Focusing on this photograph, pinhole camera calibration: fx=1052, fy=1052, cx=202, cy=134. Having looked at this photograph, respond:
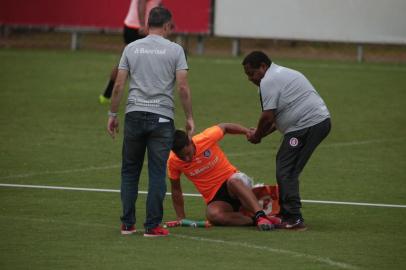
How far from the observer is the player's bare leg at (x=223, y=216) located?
34.8 feet

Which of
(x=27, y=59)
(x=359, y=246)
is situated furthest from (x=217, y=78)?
(x=359, y=246)

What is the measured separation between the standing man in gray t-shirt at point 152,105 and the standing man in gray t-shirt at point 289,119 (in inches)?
38.7

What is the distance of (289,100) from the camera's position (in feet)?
34.6

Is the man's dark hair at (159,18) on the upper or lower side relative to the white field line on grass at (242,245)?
upper

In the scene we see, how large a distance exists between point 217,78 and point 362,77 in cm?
340

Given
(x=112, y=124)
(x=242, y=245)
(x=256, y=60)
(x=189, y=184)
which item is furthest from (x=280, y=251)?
(x=189, y=184)

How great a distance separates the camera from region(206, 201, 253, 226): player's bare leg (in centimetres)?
1060

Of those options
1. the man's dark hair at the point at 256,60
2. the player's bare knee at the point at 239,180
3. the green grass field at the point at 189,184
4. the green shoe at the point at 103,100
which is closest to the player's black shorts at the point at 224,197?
the player's bare knee at the point at 239,180

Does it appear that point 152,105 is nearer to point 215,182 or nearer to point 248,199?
point 215,182

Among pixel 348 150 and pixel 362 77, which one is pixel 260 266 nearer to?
pixel 348 150

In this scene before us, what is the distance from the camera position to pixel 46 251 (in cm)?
916

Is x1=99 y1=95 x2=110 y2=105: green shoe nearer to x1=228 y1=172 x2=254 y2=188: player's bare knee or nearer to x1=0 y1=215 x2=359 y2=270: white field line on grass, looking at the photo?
x1=0 y1=215 x2=359 y2=270: white field line on grass

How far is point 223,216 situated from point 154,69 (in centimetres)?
176

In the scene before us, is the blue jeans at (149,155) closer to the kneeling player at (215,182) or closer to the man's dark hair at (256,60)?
the kneeling player at (215,182)
